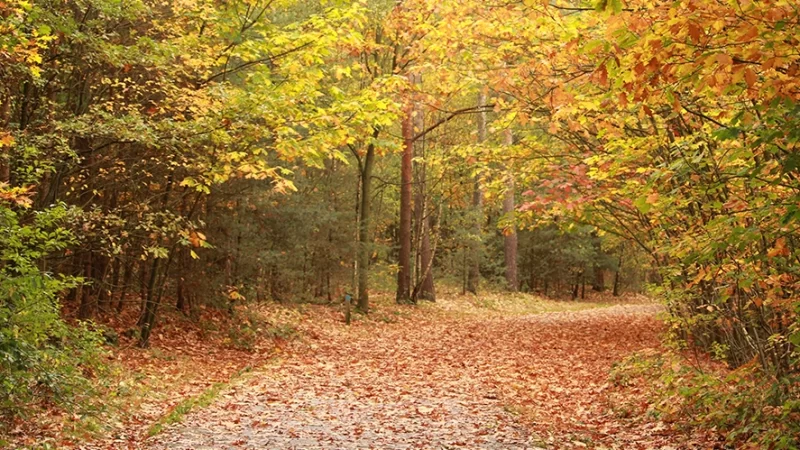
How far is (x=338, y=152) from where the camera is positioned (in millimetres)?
12297

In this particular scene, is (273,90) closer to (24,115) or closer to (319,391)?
(24,115)

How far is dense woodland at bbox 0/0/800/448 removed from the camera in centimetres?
508

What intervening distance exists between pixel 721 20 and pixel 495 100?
586cm

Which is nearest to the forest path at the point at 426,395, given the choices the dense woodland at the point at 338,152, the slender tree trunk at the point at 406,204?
the dense woodland at the point at 338,152

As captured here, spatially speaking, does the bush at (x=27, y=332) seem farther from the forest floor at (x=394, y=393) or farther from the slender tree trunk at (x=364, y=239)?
the slender tree trunk at (x=364, y=239)

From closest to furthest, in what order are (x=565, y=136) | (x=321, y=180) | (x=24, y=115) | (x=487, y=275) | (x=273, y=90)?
(x=24, y=115) < (x=273, y=90) < (x=565, y=136) < (x=321, y=180) < (x=487, y=275)

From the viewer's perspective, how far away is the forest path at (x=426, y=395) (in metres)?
7.32

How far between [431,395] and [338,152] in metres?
4.66

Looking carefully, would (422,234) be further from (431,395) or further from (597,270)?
(597,270)

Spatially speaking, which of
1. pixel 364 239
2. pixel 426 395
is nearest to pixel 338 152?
pixel 426 395

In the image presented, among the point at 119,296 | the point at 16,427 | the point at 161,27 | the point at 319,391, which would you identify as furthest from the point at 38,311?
the point at 119,296

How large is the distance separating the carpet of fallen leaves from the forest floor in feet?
0.07

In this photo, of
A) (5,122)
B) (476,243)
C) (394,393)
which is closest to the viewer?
(5,122)

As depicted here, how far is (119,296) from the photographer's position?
13.6 m
